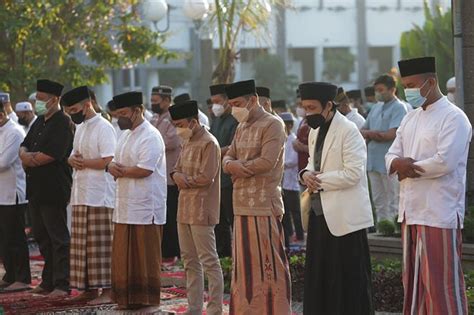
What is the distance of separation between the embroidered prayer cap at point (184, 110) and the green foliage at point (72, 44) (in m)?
8.50

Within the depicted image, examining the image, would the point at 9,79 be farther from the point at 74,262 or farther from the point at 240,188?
the point at 240,188

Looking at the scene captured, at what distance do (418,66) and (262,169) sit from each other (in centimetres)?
161

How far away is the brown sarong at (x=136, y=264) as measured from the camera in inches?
456

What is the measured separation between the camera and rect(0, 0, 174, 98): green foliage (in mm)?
19734

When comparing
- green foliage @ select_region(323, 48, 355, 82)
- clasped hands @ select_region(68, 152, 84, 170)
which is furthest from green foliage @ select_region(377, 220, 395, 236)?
green foliage @ select_region(323, 48, 355, 82)

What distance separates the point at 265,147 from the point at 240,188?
0.43 m

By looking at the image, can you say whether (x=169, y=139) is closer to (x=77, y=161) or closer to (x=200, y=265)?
(x=77, y=161)

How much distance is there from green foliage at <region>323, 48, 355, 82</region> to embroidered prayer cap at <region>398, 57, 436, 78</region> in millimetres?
39569

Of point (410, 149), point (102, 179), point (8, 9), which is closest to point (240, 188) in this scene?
point (410, 149)

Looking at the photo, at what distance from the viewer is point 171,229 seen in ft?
49.3

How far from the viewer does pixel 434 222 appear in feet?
29.4

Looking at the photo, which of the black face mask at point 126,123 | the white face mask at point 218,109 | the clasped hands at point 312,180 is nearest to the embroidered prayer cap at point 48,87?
the black face mask at point 126,123

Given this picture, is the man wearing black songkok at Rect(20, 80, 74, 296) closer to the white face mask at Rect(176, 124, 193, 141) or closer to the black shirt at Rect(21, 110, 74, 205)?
the black shirt at Rect(21, 110, 74, 205)

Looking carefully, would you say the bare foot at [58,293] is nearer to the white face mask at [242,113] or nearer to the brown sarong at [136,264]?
the brown sarong at [136,264]
